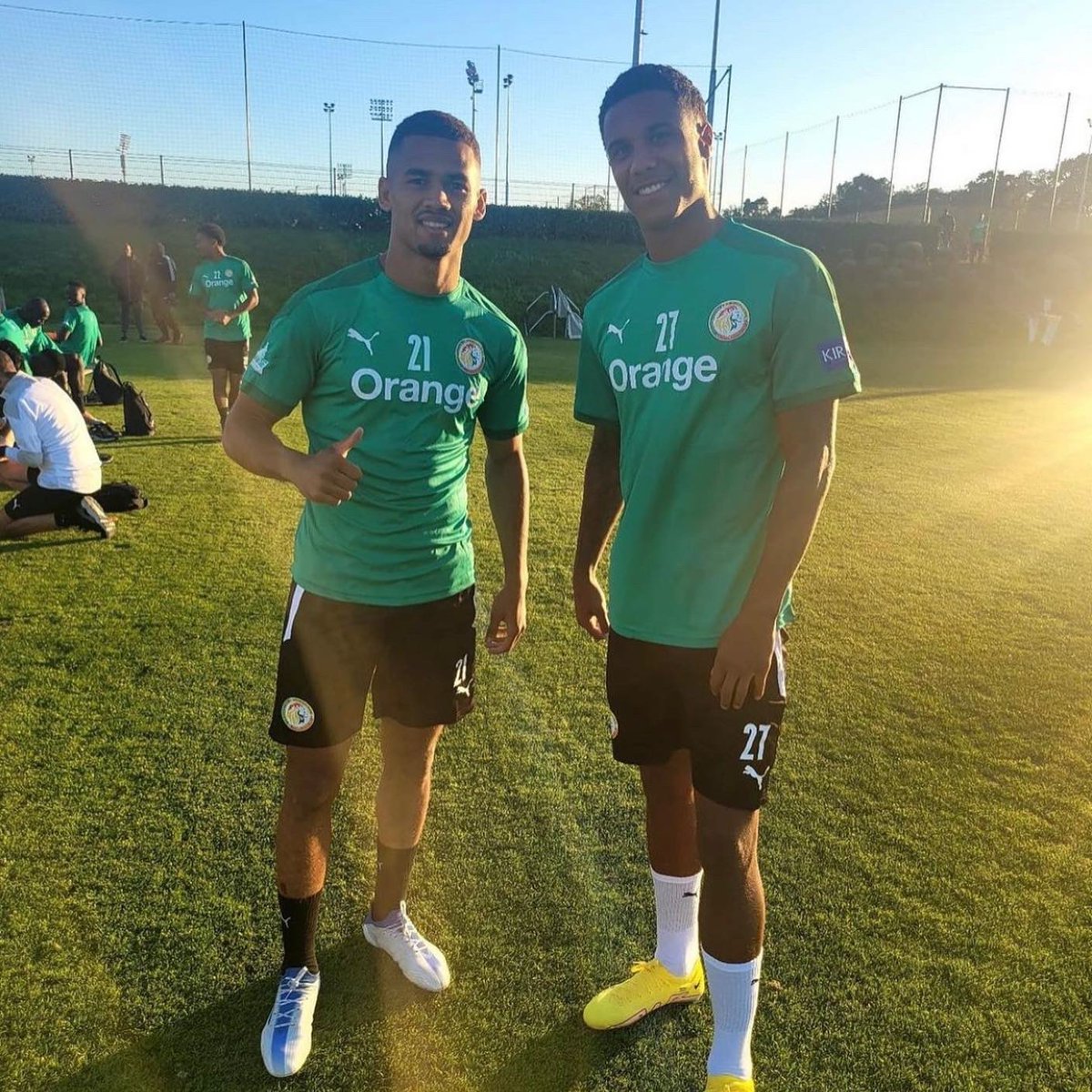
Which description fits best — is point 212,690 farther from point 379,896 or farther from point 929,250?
point 929,250

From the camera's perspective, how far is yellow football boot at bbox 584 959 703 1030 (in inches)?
90.6

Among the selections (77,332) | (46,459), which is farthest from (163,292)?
(46,459)

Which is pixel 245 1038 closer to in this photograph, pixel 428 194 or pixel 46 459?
pixel 428 194

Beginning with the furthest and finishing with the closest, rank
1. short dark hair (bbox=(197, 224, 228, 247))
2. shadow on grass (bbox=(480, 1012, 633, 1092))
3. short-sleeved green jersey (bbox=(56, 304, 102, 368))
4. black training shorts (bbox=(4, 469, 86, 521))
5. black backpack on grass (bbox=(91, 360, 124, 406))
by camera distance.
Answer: black backpack on grass (bbox=(91, 360, 124, 406)) < short-sleeved green jersey (bbox=(56, 304, 102, 368)) < short dark hair (bbox=(197, 224, 228, 247)) < black training shorts (bbox=(4, 469, 86, 521)) < shadow on grass (bbox=(480, 1012, 633, 1092))

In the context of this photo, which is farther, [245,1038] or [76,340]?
[76,340]

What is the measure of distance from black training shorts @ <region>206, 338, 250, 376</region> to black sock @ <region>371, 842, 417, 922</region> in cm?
743

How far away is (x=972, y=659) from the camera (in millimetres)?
4531

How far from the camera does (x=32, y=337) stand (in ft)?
29.5

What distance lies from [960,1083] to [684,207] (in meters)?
2.16

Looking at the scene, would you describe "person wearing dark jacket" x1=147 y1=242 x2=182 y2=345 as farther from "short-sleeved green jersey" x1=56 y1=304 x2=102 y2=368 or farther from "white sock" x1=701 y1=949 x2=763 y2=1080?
"white sock" x1=701 y1=949 x2=763 y2=1080

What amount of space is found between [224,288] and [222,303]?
0.49 ft

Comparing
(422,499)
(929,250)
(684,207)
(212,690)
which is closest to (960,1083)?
(422,499)

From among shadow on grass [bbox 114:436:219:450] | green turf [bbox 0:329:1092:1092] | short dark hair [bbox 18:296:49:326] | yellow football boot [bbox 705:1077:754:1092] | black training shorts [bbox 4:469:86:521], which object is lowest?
green turf [bbox 0:329:1092:1092]

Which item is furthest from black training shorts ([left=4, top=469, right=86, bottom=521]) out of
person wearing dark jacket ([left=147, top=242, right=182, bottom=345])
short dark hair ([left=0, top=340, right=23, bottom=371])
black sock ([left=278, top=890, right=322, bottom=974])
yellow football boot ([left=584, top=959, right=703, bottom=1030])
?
person wearing dark jacket ([left=147, top=242, right=182, bottom=345])
